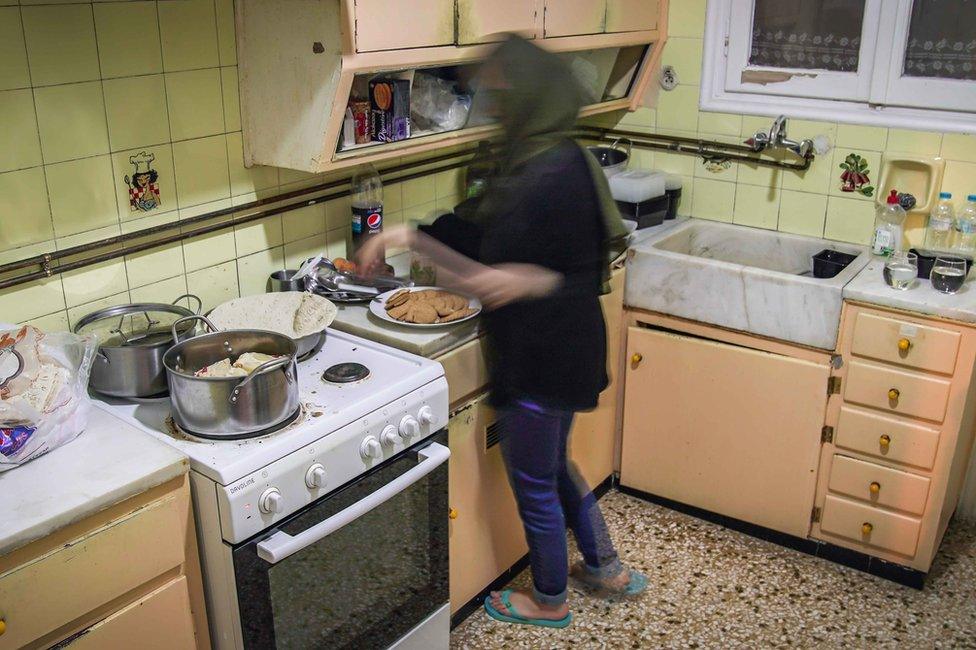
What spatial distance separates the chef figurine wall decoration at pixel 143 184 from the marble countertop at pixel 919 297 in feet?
6.10

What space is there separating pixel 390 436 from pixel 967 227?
73.0 inches

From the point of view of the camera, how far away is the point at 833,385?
2.71 meters

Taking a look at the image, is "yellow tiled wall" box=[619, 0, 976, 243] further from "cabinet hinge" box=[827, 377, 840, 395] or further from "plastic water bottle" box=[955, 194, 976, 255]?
"cabinet hinge" box=[827, 377, 840, 395]

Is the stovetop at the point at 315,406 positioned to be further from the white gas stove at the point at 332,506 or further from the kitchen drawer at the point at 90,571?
the kitchen drawer at the point at 90,571

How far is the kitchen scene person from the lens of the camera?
2.04m

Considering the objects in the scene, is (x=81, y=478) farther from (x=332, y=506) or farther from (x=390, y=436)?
(x=390, y=436)

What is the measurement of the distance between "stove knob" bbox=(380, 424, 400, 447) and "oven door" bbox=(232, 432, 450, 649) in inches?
2.3

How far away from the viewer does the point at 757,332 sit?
2.77 m

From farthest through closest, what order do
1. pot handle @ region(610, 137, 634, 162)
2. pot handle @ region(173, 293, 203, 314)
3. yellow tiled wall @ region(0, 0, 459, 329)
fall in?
pot handle @ region(610, 137, 634, 162) < pot handle @ region(173, 293, 203, 314) < yellow tiled wall @ region(0, 0, 459, 329)

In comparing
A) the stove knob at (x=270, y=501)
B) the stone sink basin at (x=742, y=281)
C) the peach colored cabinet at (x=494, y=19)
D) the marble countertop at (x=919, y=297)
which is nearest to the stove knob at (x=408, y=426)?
the stove knob at (x=270, y=501)

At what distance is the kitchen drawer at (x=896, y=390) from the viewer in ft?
8.41

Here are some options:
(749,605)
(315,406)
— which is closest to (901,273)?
(749,605)

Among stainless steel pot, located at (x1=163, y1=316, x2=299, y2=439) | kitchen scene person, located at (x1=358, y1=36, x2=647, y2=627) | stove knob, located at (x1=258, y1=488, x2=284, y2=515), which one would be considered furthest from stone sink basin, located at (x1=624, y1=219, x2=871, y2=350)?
stove knob, located at (x1=258, y1=488, x2=284, y2=515)

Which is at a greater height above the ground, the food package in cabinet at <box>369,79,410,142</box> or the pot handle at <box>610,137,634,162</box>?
the food package in cabinet at <box>369,79,410,142</box>
